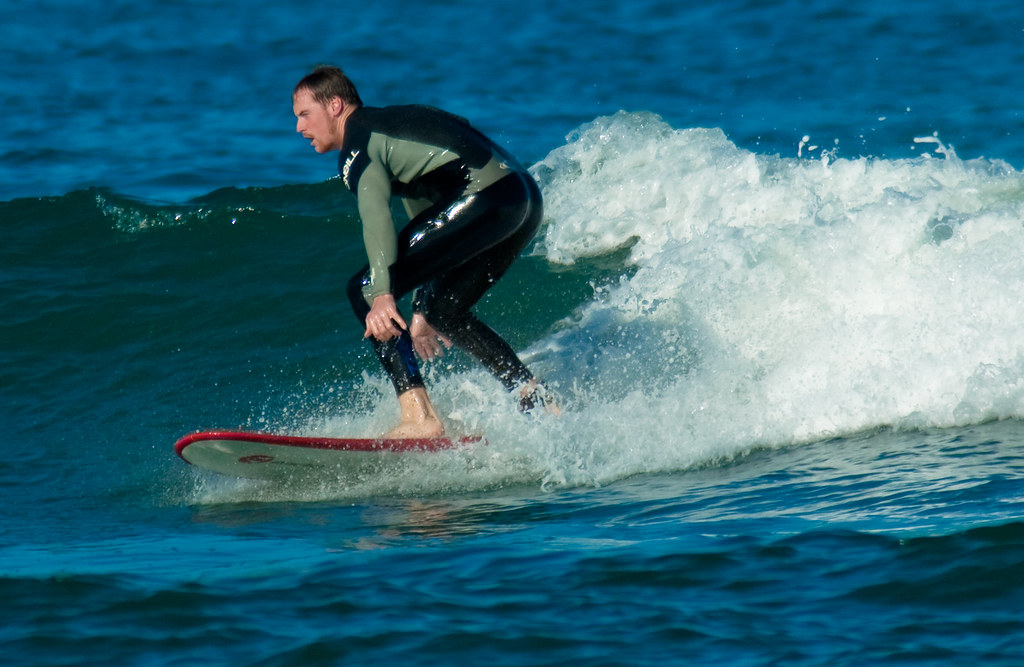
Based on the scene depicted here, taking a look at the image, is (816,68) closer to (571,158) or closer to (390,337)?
(571,158)

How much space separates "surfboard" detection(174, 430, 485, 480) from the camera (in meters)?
5.65

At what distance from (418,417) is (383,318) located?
67 cm

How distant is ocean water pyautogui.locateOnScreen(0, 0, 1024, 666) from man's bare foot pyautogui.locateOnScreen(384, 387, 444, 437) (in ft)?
0.49

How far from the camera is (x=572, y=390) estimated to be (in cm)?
705

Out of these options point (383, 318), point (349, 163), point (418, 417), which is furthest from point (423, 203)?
Result: point (418, 417)

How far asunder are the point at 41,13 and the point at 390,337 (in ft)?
50.9

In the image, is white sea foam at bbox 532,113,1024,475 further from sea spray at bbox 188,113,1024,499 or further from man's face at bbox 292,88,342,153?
man's face at bbox 292,88,342,153

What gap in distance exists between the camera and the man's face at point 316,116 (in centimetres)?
577

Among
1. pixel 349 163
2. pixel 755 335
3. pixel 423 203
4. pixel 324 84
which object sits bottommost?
pixel 755 335

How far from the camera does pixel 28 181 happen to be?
12.2 meters

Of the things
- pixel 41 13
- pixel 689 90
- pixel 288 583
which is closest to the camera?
pixel 288 583

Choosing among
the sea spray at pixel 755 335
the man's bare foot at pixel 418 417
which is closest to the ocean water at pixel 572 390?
the sea spray at pixel 755 335

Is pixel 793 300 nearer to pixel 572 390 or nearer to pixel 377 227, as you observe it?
pixel 572 390

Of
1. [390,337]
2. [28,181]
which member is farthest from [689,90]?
[390,337]
